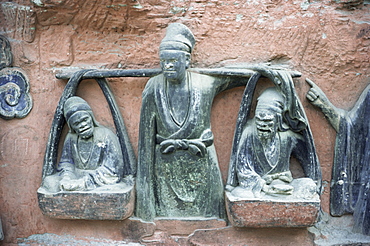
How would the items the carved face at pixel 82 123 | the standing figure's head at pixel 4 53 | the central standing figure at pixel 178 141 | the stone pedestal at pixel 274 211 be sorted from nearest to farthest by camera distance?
1. the stone pedestal at pixel 274 211
2. the central standing figure at pixel 178 141
3. the carved face at pixel 82 123
4. the standing figure's head at pixel 4 53

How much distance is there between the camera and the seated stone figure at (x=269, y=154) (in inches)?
134

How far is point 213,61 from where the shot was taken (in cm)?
368

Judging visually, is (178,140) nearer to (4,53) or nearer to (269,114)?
(269,114)

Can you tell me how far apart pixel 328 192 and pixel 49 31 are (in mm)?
2864

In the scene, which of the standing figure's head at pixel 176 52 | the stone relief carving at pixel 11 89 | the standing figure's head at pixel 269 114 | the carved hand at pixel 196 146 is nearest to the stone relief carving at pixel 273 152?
the standing figure's head at pixel 269 114

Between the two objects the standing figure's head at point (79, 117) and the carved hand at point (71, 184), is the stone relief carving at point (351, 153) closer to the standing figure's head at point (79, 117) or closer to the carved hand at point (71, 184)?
the standing figure's head at point (79, 117)

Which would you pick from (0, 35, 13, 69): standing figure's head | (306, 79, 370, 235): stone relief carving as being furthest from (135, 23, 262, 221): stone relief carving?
(0, 35, 13, 69): standing figure's head

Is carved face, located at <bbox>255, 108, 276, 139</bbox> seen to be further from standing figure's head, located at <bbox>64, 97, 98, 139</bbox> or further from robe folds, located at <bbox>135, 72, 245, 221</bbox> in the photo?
standing figure's head, located at <bbox>64, 97, 98, 139</bbox>

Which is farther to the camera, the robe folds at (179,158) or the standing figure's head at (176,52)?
the robe folds at (179,158)

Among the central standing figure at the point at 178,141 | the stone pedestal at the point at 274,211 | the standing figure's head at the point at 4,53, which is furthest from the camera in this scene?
the standing figure's head at the point at 4,53

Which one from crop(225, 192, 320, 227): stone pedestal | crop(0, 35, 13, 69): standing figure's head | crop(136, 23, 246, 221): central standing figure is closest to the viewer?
crop(225, 192, 320, 227): stone pedestal

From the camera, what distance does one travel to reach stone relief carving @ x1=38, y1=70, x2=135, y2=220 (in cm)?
353

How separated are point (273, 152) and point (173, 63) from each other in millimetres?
1094

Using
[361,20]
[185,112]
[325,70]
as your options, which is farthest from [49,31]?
[361,20]
